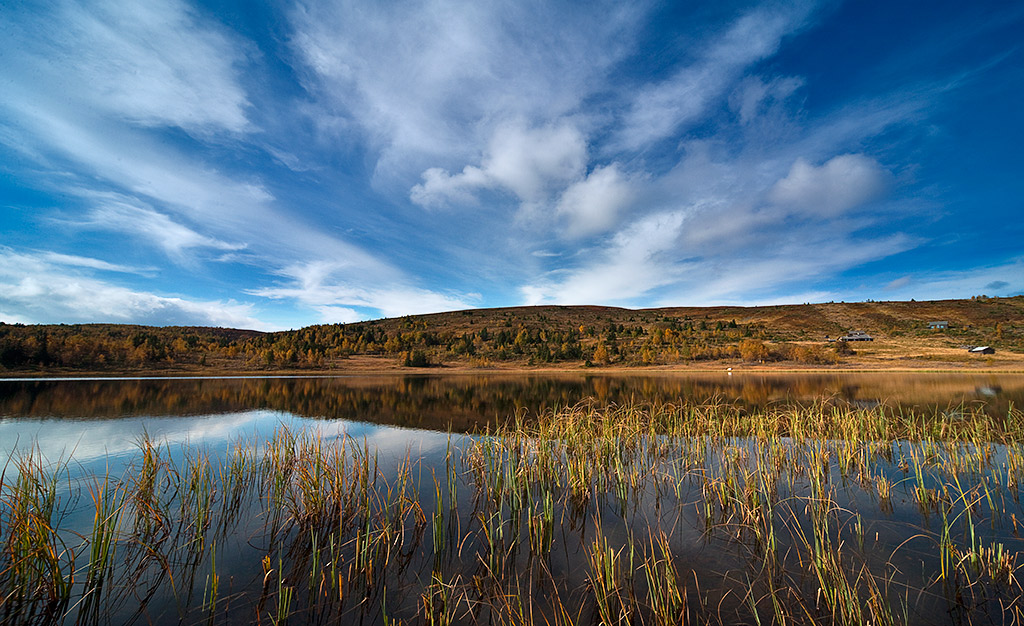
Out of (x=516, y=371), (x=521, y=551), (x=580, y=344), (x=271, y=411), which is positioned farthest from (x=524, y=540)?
(x=580, y=344)

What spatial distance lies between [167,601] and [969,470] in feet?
46.5

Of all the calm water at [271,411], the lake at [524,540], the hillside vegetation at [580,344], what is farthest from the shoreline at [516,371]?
the lake at [524,540]

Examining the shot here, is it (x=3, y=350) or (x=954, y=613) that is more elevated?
(x=3, y=350)

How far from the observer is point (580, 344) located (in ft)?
233

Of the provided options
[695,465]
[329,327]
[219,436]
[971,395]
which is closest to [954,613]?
[695,465]

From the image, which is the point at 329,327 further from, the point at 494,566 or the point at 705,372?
the point at 494,566

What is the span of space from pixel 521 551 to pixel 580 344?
66580mm

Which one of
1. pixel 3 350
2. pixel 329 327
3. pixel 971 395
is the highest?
pixel 329 327

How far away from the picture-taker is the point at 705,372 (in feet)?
159

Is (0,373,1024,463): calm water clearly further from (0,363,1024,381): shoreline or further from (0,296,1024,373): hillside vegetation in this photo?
(0,296,1024,373): hillside vegetation

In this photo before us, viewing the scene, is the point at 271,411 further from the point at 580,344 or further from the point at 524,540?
the point at 580,344

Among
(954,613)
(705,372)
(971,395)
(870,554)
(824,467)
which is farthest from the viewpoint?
(705,372)

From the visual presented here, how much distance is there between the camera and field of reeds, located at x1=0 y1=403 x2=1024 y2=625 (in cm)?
405

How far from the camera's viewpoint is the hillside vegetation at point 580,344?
5134cm
